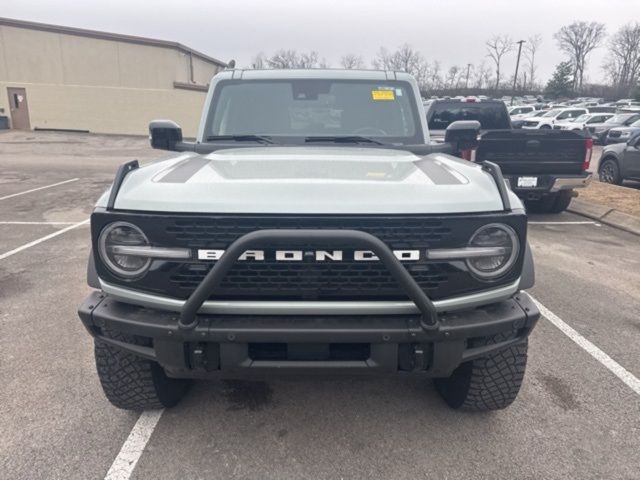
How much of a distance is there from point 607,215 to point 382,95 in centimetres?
632

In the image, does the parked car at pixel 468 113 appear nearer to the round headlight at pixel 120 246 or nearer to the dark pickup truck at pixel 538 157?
the dark pickup truck at pixel 538 157

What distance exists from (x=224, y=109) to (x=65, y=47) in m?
29.9

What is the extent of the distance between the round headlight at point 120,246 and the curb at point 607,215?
297 inches

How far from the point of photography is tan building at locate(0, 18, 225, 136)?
91.7 ft

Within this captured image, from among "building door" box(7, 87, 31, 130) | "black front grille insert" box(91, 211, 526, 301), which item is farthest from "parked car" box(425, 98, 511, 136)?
"building door" box(7, 87, 31, 130)

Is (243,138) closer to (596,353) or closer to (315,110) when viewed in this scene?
(315,110)

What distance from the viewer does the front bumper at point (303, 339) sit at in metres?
2.08

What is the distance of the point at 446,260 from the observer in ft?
7.10

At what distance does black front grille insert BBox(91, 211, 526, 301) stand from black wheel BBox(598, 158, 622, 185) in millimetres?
10602

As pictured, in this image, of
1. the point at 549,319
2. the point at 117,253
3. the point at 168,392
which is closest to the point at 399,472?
the point at 168,392

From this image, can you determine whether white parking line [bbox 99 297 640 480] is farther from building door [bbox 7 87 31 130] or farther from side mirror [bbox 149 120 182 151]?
building door [bbox 7 87 31 130]

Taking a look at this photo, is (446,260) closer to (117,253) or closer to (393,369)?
(393,369)

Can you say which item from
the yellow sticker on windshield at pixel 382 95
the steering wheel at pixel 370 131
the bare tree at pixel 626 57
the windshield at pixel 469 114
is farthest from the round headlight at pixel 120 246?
the bare tree at pixel 626 57

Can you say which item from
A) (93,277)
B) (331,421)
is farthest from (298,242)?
(331,421)
